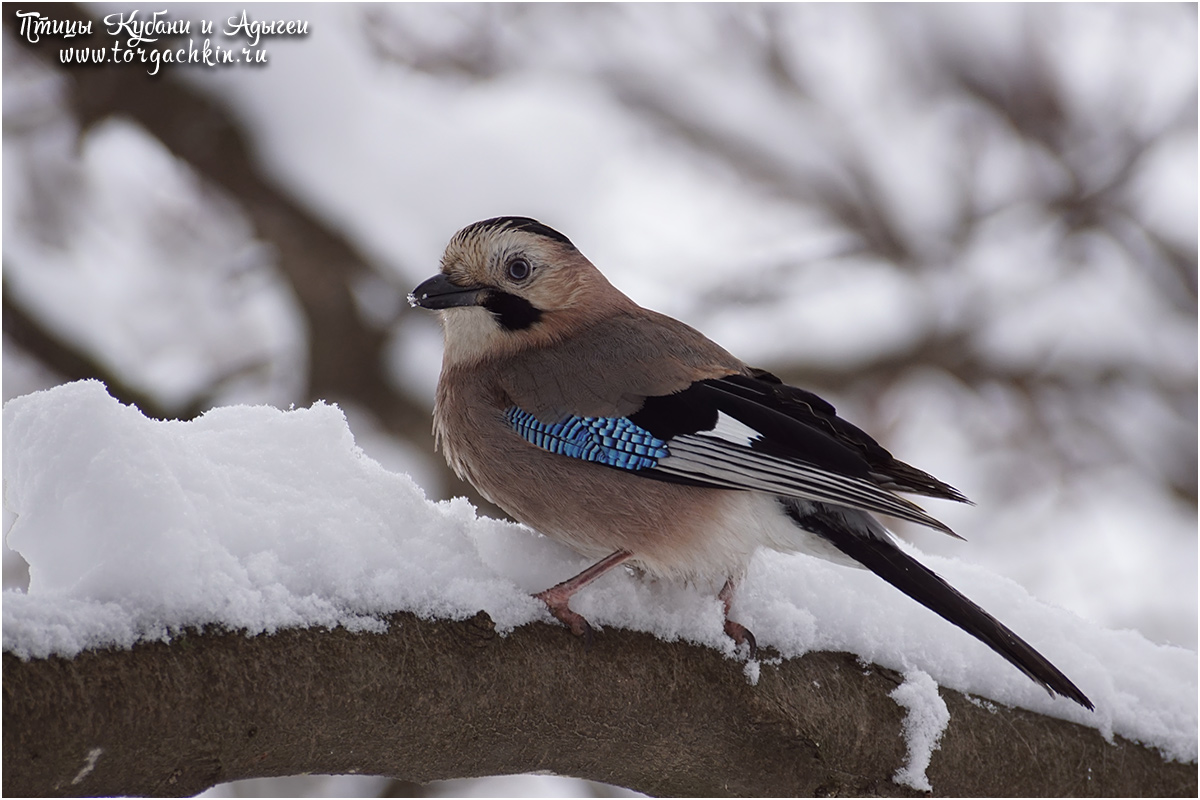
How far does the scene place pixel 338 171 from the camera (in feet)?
15.4

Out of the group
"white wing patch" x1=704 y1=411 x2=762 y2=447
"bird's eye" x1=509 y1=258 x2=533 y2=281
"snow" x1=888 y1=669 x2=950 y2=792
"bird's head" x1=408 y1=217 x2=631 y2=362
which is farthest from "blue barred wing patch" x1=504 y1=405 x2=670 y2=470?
"snow" x1=888 y1=669 x2=950 y2=792

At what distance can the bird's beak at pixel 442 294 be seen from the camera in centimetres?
285

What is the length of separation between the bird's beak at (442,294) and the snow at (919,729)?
1.46 m

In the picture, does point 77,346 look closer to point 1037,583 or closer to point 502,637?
point 502,637

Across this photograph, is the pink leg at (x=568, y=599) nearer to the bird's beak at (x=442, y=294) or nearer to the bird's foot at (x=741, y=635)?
the bird's foot at (x=741, y=635)

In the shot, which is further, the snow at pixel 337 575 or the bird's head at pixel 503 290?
the bird's head at pixel 503 290

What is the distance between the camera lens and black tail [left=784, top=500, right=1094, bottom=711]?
2193mm

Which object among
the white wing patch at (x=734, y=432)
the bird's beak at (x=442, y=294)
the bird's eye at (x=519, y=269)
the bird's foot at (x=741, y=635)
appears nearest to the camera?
the bird's foot at (x=741, y=635)

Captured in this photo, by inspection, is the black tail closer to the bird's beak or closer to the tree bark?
the tree bark

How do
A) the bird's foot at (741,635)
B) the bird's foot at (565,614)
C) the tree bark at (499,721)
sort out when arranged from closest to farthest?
the tree bark at (499,721)
the bird's foot at (565,614)
the bird's foot at (741,635)

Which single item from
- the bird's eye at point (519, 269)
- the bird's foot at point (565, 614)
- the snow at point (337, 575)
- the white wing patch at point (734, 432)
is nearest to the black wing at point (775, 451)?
the white wing patch at point (734, 432)

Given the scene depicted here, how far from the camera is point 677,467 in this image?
2482mm

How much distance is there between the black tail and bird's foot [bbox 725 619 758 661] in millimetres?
302

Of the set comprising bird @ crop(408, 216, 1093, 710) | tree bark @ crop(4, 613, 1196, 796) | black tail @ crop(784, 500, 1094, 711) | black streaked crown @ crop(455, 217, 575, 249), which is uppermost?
black streaked crown @ crop(455, 217, 575, 249)
